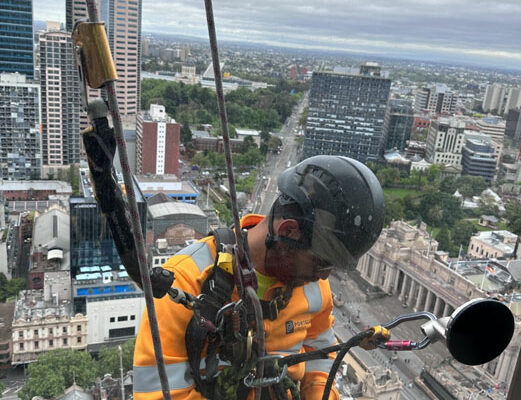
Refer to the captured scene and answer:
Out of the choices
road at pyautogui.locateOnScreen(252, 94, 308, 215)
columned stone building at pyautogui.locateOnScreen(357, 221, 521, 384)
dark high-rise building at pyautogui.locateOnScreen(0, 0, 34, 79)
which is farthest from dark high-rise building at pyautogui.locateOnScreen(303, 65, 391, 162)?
dark high-rise building at pyautogui.locateOnScreen(0, 0, 34, 79)

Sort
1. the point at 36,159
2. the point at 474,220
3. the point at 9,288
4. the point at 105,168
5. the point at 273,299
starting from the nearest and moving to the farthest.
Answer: the point at 105,168 < the point at 273,299 < the point at 9,288 < the point at 36,159 < the point at 474,220

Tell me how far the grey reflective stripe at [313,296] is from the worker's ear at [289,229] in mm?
142

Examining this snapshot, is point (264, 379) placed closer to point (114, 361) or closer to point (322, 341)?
point (322, 341)

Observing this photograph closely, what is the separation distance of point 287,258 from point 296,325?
0.48 feet

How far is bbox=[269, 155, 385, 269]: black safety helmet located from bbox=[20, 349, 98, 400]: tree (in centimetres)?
368

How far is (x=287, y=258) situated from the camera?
53 cm

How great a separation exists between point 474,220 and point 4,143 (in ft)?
22.9

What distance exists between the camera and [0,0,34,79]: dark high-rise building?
5449 millimetres

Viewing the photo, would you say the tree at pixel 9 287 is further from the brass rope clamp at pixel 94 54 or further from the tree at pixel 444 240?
the tree at pixel 444 240

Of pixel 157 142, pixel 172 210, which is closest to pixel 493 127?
pixel 157 142

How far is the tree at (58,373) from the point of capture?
11.7 feet

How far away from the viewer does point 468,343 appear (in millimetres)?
485

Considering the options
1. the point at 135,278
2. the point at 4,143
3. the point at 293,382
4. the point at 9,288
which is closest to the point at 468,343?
the point at 293,382

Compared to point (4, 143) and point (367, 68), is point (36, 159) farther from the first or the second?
point (367, 68)
